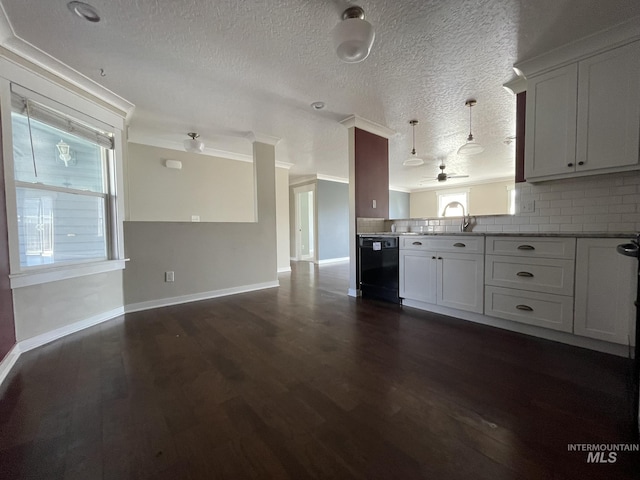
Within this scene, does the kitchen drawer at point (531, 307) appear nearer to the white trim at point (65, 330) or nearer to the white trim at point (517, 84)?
the white trim at point (517, 84)

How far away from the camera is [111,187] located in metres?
2.95

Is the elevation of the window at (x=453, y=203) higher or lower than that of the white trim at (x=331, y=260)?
higher

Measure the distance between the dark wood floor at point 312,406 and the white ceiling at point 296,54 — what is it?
2.44 m

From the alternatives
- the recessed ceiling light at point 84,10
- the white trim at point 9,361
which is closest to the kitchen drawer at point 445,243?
the recessed ceiling light at point 84,10

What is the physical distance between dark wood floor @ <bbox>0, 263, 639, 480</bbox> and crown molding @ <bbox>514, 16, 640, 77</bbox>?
2371 millimetres

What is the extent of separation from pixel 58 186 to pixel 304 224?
6.48 metres

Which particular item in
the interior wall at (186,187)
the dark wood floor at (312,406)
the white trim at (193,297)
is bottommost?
the dark wood floor at (312,406)

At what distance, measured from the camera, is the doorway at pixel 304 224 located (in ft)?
25.7

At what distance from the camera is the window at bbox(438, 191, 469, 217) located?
364 inches

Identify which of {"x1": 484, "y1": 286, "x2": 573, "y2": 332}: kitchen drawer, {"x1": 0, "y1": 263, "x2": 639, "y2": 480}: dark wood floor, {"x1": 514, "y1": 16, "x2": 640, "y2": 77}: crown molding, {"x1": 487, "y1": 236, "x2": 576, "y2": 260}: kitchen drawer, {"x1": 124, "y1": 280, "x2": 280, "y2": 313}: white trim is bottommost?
{"x1": 0, "y1": 263, "x2": 639, "y2": 480}: dark wood floor

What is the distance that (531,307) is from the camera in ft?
Answer: 7.32

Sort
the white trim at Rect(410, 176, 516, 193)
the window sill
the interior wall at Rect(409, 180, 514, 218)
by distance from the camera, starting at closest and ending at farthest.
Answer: the window sill < the white trim at Rect(410, 176, 516, 193) < the interior wall at Rect(409, 180, 514, 218)

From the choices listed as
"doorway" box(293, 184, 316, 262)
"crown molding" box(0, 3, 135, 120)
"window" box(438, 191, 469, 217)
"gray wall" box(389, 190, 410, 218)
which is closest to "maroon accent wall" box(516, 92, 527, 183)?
"crown molding" box(0, 3, 135, 120)

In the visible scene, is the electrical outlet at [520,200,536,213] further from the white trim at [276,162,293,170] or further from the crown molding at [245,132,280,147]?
the white trim at [276,162,293,170]
